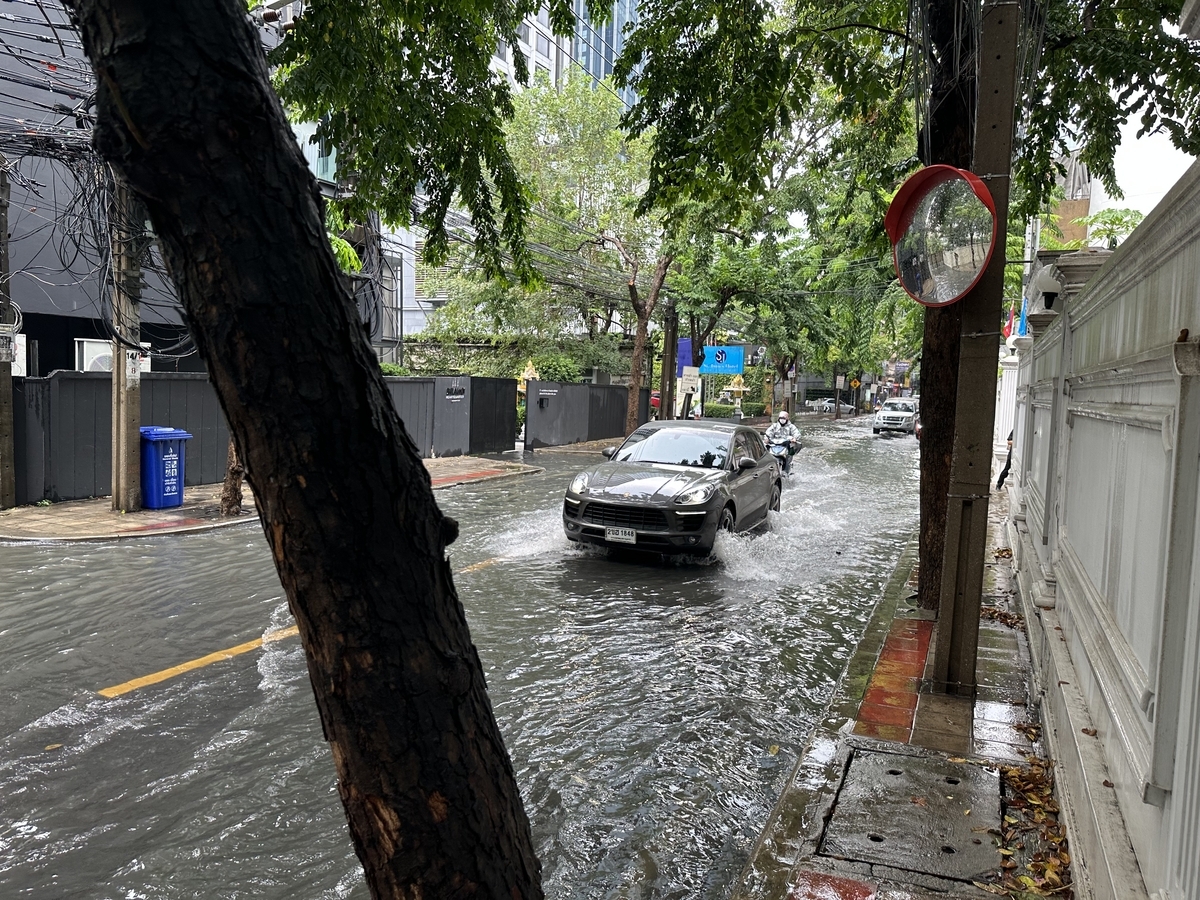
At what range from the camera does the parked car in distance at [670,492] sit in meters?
9.48

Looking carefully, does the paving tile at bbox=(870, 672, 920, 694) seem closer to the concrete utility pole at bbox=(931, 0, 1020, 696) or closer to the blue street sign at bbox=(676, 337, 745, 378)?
the concrete utility pole at bbox=(931, 0, 1020, 696)

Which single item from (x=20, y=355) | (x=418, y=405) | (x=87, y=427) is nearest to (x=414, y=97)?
(x=87, y=427)

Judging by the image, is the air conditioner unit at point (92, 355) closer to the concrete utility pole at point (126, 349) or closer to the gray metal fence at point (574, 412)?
the concrete utility pole at point (126, 349)

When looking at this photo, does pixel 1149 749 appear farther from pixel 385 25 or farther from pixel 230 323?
pixel 385 25

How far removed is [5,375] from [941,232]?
11586 millimetres

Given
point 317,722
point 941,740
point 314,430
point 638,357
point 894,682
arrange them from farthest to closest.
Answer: point 638,357, point 894,682, point 317,722, point 941,740, point 314,430

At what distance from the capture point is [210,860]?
12.3 ft

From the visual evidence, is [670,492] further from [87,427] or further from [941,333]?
[87,427]

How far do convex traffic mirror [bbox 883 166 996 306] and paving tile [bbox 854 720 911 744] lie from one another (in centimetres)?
253

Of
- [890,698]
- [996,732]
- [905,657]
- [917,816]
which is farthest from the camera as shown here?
[905,657]

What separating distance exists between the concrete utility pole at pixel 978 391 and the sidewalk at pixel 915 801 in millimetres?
406

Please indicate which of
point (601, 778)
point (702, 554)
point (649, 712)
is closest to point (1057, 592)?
point (649, 712)

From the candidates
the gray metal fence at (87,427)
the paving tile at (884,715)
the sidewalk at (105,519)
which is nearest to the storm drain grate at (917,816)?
the paving tile at (884,715)

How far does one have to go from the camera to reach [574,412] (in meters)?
28.6
